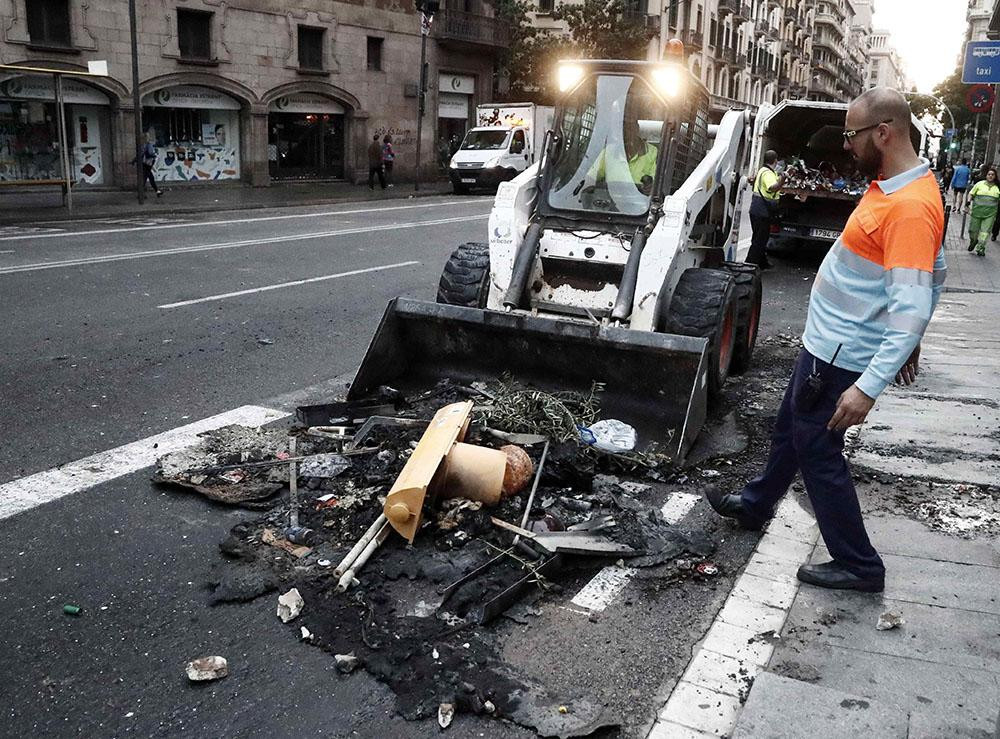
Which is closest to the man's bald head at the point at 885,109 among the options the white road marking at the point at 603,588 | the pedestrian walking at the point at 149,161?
the white road marking at the point at 603,588

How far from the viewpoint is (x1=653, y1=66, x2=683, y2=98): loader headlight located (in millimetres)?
6480

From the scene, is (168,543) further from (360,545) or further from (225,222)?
(225,222)

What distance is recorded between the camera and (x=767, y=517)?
447cm

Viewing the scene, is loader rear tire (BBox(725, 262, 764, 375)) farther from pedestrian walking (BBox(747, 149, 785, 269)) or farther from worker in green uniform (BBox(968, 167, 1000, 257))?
worker in green uniform (BBox(968, 167, 1000, 257))

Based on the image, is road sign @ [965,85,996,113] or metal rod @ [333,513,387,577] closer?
metal rod @ [333,513,387,577]

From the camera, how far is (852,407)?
3.49 m

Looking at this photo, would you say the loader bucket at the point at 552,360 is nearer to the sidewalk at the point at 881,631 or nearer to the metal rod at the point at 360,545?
the sidewalk at the point at 881,631

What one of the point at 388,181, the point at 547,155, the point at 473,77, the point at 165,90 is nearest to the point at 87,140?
the point at 165,90

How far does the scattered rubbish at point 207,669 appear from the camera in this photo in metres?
3.14

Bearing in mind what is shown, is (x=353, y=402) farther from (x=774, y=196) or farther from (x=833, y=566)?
(x=774, y=196)

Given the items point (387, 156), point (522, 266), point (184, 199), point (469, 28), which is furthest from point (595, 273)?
point (469, 28)

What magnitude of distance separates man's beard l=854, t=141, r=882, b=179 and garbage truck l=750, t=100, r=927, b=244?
34.5ft

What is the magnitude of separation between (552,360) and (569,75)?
226 cm

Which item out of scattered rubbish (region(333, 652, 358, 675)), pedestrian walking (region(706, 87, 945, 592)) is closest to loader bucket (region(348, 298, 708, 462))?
pedestrian walking (region(706, 87, 945, 592))
